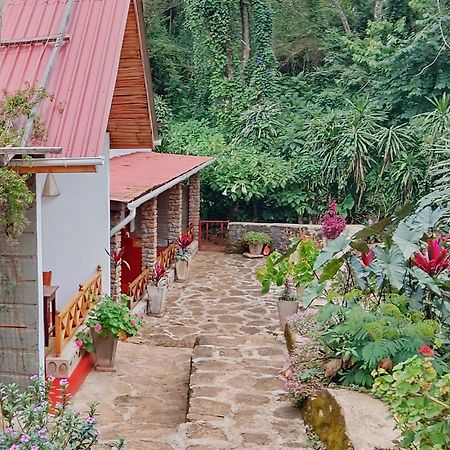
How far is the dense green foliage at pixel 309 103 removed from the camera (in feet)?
57.7

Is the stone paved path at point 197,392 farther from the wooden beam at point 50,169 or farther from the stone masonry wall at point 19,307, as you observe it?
the wooden beam at point 50,169

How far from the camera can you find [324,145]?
18.2 meters

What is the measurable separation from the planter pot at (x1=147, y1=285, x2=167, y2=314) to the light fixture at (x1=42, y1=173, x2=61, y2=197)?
14.2 feet

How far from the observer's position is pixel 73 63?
5336 mm

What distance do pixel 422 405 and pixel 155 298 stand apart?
8166 millimetres

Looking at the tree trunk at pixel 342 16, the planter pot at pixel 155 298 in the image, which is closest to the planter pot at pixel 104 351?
the planter pot at pixel 155 298

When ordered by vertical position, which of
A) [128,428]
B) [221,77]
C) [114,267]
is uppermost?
[221,77]

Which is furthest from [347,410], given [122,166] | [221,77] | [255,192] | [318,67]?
[318,67]

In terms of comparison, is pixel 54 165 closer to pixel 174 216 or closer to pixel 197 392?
pixel 197 392

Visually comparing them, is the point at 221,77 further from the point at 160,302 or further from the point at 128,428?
the point at 128,428

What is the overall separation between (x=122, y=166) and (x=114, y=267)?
181 inches

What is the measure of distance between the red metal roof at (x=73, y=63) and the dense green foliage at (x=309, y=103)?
38.3 feet

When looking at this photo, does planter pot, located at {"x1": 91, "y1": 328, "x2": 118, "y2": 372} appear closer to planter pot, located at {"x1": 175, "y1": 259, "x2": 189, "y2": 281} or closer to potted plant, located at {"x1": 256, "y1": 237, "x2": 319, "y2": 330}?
potted plant, located at {"x1": 256, "y1": 237, "x2": 319, "y2": 330}

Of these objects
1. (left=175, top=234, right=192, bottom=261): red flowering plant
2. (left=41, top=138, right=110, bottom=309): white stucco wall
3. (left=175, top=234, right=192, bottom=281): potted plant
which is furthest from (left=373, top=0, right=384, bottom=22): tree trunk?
(left=41, top=138, right=110, bottom=309): white stucco wall
